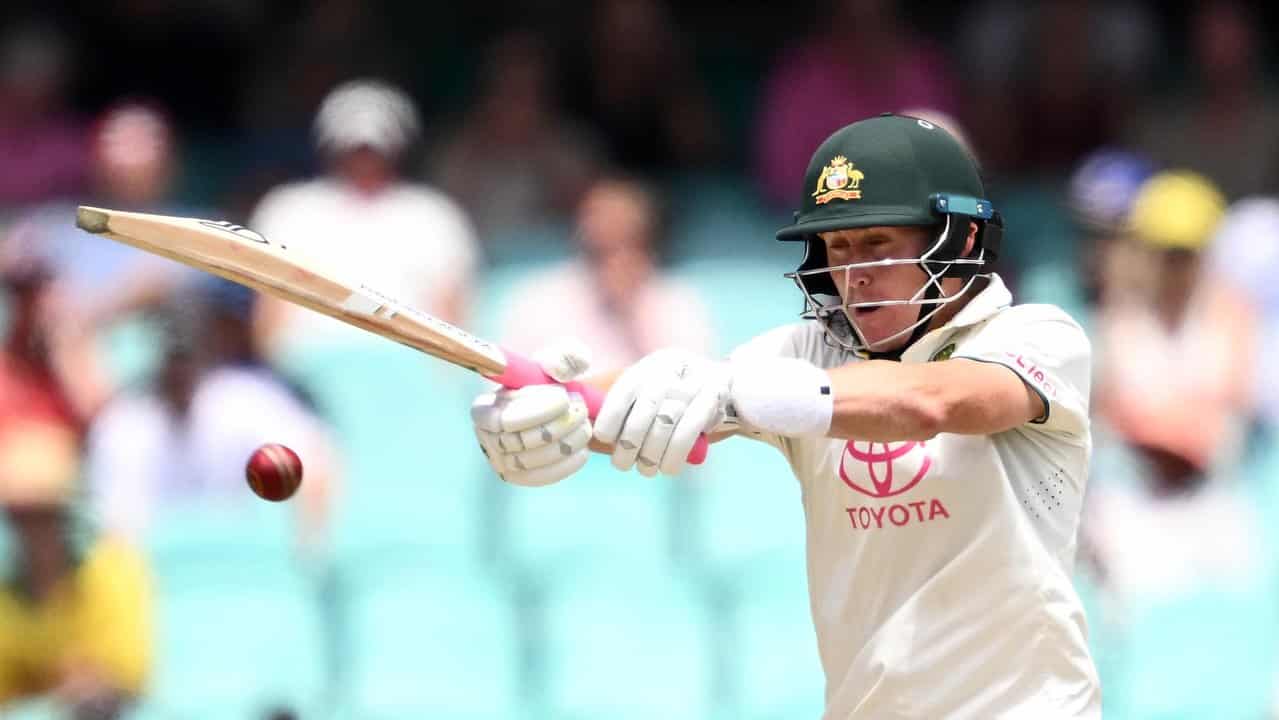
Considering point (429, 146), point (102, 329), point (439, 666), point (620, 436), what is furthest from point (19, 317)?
point (620, 436)

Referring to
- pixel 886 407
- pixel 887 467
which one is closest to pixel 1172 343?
pixel 887 467

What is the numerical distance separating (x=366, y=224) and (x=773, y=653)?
8.87 feet

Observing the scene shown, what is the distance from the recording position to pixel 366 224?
8.98m

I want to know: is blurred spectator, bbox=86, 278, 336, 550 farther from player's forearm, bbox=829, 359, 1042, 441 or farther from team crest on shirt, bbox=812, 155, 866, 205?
player's forearm, bbox=829, 359, 1042, 441

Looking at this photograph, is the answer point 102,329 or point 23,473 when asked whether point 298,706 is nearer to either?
point 23,473

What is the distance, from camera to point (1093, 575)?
7.48 m

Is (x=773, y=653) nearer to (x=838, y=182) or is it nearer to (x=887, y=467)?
(x=887, y=467)

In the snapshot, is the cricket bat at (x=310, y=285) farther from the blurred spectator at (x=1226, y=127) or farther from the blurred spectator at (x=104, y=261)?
the blurred spectator at (x=1226, y=127)

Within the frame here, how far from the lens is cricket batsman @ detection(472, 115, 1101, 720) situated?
12.7ft

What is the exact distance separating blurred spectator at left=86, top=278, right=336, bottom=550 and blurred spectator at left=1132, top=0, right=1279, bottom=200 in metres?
4.43

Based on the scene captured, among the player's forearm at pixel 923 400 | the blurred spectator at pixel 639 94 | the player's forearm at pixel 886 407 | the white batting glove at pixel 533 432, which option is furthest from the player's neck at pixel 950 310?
the blurred spectator at pixel 639 94

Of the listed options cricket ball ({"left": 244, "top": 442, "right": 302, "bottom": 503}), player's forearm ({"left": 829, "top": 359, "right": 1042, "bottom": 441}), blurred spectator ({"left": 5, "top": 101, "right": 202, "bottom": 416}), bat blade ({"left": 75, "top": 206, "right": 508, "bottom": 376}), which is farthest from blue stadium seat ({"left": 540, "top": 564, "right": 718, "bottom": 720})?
player's forearm ({"left": 829, "top": 359, "right": 1042, "bottom": 441})

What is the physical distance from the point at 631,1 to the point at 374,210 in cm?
187

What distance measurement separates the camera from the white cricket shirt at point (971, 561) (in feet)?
13.1
